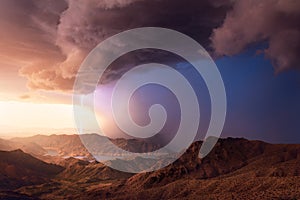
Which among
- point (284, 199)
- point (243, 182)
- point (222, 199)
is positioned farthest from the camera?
point (243, 182)

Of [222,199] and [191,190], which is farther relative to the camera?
[191,190]

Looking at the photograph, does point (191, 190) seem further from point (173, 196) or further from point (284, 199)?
point (284, 199)

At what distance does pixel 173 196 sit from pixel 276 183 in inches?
2454

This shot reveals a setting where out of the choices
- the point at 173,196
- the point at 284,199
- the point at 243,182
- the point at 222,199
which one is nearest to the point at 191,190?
the point at 173,196

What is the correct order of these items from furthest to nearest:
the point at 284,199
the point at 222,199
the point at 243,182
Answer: the point at 243,182 → the point at 222,199 → the point at 284,199

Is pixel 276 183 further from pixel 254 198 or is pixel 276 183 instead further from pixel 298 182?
pixel 254 198

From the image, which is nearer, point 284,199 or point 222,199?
point 284,199

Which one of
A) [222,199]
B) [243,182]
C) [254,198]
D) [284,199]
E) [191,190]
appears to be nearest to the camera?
[284,199]

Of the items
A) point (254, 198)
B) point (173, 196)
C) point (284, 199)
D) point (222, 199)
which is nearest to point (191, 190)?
point (173, 196)

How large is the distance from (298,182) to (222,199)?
3596 centimetres

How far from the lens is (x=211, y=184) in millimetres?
194000

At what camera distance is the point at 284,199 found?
13200 cm

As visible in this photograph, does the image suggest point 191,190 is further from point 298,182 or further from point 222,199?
point 298,182

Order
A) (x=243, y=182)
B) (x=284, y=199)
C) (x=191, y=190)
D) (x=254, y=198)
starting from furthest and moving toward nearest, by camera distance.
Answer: (x=191, y=190), (x=243, y=182), (x=254, y=198), (x=284, y=199)
